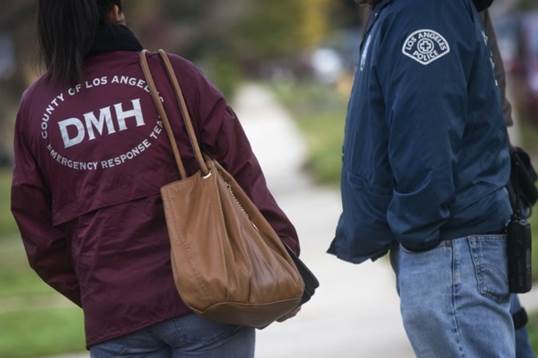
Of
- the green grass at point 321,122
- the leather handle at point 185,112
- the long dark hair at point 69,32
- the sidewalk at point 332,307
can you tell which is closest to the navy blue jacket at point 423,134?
the leather handle at point 185,112

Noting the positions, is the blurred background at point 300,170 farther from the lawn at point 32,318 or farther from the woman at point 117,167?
the woman at point 117,167

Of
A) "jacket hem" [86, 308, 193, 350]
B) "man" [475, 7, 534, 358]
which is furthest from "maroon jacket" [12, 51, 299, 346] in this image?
"man" [475, 7, 534, 358]

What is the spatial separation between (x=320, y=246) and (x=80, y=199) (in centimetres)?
817

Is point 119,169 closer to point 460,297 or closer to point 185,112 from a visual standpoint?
point 185,112

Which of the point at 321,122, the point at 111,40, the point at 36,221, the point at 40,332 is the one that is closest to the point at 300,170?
the point at 321,122

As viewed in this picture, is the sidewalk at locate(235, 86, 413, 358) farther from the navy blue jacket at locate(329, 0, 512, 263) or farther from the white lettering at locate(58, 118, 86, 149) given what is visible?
the white lettering at locate(58, 118, 86, 149)

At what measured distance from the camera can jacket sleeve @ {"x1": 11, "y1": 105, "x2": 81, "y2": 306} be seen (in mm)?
3307

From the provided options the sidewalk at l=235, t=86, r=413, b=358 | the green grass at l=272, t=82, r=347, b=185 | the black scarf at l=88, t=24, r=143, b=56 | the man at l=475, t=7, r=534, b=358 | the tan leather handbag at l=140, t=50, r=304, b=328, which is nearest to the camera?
the tan leather handbag at l=140, t=50, r=304, b=328

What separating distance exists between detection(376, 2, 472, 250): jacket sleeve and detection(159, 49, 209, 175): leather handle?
50 cm

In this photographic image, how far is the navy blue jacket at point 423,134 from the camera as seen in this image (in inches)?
119

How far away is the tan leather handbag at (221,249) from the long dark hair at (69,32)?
168mm

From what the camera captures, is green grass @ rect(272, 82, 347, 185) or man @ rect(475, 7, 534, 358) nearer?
man @ rect(475, 7, 534, 358)

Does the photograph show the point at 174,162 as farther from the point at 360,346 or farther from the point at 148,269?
the point at 360,346

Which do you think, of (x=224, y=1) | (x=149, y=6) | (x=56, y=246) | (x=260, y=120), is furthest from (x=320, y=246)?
(x=224, y=1)
